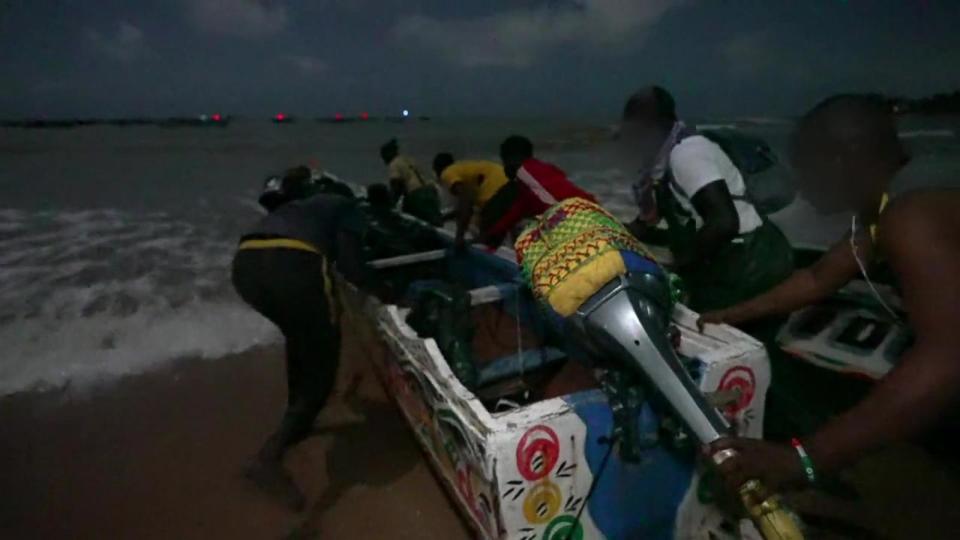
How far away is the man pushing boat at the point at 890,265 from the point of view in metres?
1.22

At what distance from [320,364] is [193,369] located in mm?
2417

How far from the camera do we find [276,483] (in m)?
2.99

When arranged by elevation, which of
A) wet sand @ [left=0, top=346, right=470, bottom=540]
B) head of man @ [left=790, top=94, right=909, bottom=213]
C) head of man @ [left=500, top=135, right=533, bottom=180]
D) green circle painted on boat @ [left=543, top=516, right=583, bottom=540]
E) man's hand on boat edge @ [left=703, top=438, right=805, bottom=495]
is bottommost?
wet sand @ [left=0, top=346, right=470, bottom=540]

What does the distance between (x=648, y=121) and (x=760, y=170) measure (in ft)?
2.65

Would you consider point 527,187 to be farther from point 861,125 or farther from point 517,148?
point 861,125

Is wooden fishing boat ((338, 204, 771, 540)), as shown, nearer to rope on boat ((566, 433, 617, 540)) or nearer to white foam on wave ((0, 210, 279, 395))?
rope on boat ((566, 433, 617, 540))

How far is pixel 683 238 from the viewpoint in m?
2.89

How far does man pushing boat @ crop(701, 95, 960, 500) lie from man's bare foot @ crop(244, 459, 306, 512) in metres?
2.36

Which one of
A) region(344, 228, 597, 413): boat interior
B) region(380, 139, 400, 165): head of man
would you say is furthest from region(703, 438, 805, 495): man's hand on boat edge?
region(380, 139, 400, 165): head of man

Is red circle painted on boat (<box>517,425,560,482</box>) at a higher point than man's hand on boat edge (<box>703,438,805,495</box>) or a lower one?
lower

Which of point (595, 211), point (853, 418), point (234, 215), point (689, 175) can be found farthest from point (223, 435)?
point (234, 215)

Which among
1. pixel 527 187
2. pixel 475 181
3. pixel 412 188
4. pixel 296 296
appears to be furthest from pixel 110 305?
pixel 527 187

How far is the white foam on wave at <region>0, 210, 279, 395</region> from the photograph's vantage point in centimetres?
501

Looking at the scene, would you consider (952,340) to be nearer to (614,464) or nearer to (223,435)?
(614,464)
